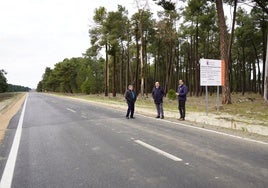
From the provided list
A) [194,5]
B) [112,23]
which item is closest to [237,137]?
[194,5]

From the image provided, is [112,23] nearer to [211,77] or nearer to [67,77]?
[211,77]

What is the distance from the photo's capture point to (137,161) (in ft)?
23.4

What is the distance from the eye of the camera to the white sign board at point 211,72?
1805 cm

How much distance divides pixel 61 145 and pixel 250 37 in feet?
130

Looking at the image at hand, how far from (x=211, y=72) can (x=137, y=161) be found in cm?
1228

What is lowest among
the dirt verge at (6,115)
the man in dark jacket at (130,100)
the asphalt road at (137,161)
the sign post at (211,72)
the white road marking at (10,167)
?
the dirt verge at (6,115)

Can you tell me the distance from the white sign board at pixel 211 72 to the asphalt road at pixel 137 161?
→ 718 centimetres

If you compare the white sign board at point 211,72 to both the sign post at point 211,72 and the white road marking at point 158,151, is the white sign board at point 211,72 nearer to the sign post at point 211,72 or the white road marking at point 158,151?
the sign post at point 211,72

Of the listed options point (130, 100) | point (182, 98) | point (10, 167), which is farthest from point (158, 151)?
point (130, 100)

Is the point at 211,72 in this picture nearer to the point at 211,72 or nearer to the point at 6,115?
the point at 211,72

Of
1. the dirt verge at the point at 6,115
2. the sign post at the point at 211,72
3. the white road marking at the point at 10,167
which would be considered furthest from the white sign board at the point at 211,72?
the white road marking at the point at 10,167

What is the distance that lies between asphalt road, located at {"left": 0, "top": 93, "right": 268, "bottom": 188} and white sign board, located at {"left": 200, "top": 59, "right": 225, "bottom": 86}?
7.18m

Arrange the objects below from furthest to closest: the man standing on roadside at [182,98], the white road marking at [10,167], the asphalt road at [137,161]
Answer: the man standing on roadside at [182,98] < the white road marking at [10,167] < the asphalt road at [137,161]

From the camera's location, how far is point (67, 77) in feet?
345
